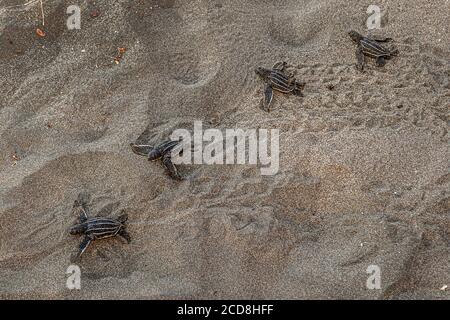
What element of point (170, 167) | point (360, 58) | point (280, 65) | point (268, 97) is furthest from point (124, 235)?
point (360, 58)

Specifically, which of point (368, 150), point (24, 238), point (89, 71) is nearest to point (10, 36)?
point (89, 71)

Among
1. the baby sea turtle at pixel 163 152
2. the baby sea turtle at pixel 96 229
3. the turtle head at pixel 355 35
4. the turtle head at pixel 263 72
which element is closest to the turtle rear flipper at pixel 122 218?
the baby sea turtle at pixel 96 229

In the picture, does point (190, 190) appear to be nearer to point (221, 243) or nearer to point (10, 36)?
point (221, 243)

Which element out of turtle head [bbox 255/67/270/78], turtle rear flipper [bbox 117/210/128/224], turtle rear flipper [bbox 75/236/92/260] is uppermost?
→ turtle head [bbox 255/67/270/78]

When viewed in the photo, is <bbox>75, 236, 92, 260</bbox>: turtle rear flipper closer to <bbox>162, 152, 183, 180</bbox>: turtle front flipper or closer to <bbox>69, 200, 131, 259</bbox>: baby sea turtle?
<bbox>69, 200, 131, 259</bbox>: baby sea turtle

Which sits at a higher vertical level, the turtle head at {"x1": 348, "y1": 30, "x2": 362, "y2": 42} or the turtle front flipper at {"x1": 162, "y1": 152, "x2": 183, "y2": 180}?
the turtle head at {"x1": 348, "y1": 30, "x2": 362, "y2": 42}

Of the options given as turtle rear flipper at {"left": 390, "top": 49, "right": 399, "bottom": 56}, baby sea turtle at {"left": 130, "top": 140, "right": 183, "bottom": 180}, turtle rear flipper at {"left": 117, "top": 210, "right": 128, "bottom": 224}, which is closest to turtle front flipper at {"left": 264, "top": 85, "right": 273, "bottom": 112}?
baby sea turtle at {"left": 130, "top": 140, "right": 183, "bottom": 180}

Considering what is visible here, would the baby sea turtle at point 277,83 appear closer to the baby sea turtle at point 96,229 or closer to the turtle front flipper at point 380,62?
the turtle front flipper at point 380,62
